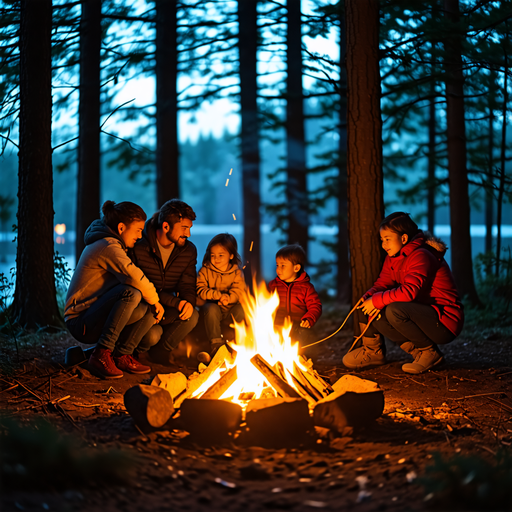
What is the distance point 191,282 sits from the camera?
5.10 metres

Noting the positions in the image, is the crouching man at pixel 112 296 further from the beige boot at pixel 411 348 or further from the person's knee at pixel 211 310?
the beige boot at pixel 411 348

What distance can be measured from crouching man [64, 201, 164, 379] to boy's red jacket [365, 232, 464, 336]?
2.24 metres

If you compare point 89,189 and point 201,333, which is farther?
point 89,189

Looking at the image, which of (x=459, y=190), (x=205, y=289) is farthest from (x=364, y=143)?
(x=459, y=190)

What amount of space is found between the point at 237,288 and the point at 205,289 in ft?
1.12

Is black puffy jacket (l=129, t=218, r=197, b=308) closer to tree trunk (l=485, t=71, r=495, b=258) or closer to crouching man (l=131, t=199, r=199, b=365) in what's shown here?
crouching man (l=131, t=199, r=199, b=365)

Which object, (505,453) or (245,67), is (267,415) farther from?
(245,67)

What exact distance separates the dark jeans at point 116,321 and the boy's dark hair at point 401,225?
2421 millimetres

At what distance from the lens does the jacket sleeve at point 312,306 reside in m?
5.02

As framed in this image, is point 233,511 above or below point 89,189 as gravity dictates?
below

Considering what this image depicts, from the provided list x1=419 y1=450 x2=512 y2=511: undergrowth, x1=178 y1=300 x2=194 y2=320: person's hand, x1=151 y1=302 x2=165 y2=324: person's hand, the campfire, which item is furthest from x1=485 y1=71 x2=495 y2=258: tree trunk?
x1=419 y1=450 x2=512 y2=511: undergrowth

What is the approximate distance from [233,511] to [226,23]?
11.2 meters

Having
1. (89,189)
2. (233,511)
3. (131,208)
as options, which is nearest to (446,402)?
(233,511)

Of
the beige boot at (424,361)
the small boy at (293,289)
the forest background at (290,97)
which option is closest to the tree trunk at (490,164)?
the forest background at (290,97)
